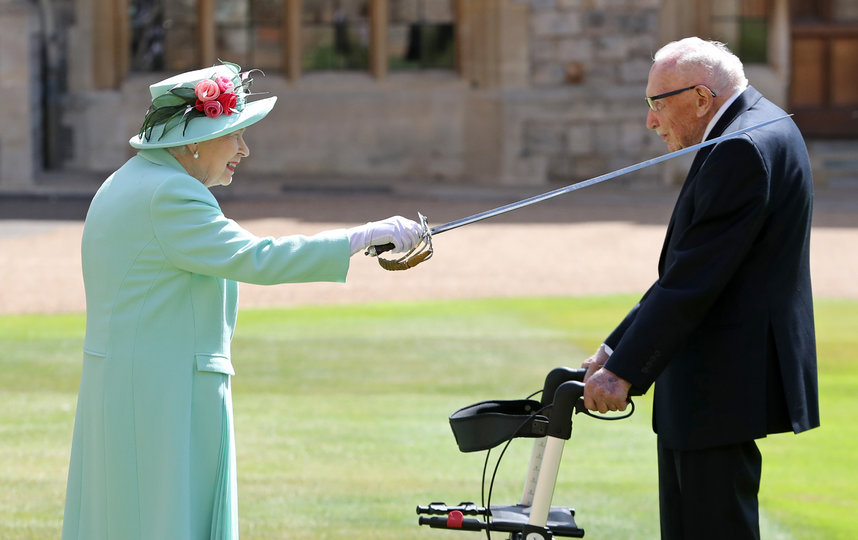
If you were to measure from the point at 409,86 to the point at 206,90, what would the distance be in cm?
1639

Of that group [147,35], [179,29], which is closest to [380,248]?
[179,29]

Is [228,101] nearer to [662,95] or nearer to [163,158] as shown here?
[163,158]

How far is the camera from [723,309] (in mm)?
3461

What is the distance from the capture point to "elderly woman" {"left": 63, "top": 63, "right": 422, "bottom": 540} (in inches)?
129

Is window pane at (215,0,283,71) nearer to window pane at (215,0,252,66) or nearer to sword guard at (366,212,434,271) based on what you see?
window pane at (215,0,252,66)

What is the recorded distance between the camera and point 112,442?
3.33m

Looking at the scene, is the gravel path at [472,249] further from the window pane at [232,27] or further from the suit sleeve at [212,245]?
the suit sleeve at [212,245]

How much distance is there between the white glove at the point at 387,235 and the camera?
3377 millimetres

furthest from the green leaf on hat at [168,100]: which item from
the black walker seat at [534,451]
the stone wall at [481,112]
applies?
the stone wall at [481,112]

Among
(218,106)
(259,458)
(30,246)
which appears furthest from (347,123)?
(218,106)

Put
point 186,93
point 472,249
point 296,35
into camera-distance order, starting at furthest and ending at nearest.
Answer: point 296,35 → point 472,249 → point 186,93

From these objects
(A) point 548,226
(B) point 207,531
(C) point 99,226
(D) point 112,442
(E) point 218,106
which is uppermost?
(E) point 218,106

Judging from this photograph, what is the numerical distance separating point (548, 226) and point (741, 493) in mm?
10989

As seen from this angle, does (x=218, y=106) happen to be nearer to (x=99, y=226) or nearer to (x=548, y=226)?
(x=99, y=226)
